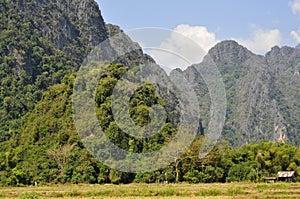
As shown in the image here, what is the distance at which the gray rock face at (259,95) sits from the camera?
8456 centimetres

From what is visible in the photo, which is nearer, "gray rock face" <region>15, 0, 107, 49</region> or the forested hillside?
the forested hillside

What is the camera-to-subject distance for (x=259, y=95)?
87938 millimetres

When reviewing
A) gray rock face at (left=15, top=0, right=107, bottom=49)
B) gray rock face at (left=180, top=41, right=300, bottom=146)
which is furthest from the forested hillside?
gray rock face at (left=180, top=41, right=300, bottom=146)

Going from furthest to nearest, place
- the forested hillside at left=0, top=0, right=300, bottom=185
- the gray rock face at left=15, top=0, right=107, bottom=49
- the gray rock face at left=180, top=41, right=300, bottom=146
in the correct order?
1. the gray rock face at left=180, top=41, right=300, bottom=146
2. the gray rock face at left=15, top=0, right=107, bottom=49
3. the forested hillside at left=0, top=0, right=300, bottom=185

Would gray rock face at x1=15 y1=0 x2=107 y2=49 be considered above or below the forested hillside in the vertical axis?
above

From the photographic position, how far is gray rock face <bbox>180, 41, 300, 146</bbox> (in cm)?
8456

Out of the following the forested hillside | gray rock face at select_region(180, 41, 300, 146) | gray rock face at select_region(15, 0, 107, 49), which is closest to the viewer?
the forested hillside

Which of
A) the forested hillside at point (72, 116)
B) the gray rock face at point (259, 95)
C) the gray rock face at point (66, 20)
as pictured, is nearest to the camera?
the forested hillside at point (72, 116)

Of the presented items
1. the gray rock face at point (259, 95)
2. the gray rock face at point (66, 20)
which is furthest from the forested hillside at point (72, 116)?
the gray rock face at point (259, 95)

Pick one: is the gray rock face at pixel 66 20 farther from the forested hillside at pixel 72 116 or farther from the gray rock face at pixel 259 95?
the gray rock face at pixel 259 95

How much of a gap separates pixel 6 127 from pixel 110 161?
1847 centimetres

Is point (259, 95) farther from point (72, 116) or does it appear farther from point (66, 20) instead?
point (72, 116)

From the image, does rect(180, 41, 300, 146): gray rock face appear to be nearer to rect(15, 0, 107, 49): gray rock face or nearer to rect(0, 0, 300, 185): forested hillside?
rect(0, 0, 300, 185): forested hillside

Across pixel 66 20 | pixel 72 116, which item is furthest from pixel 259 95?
pixel 72 116
